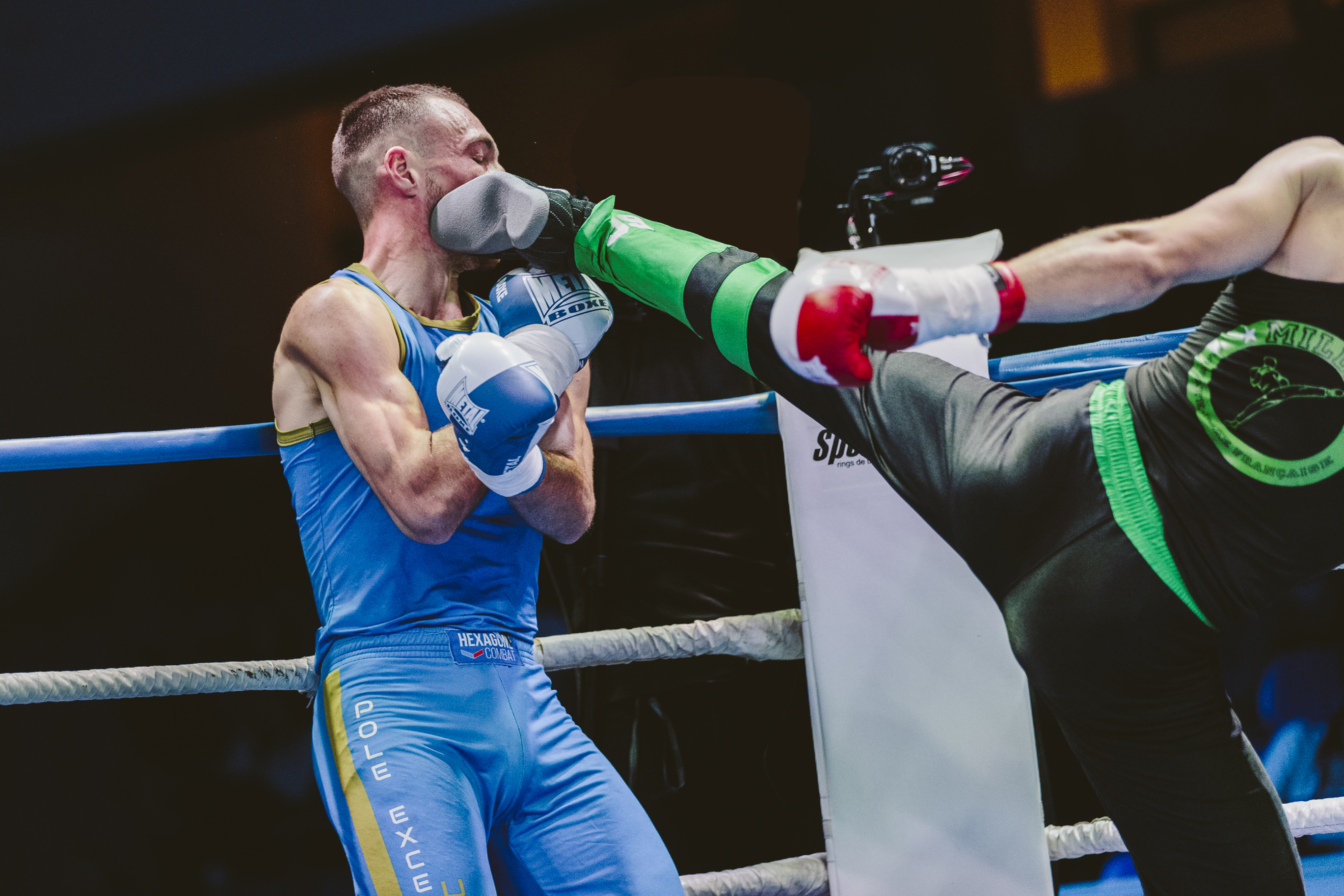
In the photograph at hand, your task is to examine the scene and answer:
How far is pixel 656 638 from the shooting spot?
1603mm

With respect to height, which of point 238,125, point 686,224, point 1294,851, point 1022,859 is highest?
point 238,125

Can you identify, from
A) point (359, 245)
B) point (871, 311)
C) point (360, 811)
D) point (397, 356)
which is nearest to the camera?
point (871, 311)

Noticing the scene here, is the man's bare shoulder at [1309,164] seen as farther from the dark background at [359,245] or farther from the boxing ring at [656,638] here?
the dark background at [359,245]

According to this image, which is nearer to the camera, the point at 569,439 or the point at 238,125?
the point at 569,439

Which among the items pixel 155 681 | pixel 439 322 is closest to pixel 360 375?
pixel 439 322

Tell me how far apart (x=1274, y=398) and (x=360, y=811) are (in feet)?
3.78

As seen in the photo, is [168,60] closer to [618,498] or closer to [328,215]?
[328,215]

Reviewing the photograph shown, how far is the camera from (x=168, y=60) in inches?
128

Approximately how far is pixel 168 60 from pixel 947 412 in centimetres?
322

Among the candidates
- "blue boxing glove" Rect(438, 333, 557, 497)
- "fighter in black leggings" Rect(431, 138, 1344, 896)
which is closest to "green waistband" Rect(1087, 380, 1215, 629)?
"fighter in black leggings" Rect(431, 138, 1344, 896)

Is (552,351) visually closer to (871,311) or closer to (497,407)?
(497,407)

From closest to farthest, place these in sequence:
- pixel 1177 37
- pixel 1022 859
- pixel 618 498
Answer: pixel 1022 859 < pixel 618 498 < pixel 1177 37

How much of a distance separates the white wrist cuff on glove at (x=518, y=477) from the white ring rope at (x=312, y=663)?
0.32 m

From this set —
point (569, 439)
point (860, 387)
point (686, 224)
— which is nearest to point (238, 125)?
point (686, 224)
